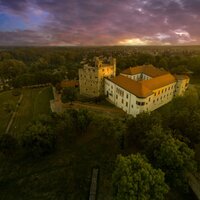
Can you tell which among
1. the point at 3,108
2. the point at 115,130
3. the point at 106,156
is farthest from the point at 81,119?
the point at 3,108

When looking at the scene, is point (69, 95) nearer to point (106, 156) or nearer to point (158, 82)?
point (158, 82)

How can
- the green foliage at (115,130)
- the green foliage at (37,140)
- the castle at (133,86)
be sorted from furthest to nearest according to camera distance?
the castle at (133,86) < the green foliage at (37,140) < the green foliage at (115,130)

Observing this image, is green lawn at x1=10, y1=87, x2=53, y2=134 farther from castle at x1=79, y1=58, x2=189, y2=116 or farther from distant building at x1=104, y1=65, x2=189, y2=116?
distant building at x1=104, y1=65, x2=189, y2=116

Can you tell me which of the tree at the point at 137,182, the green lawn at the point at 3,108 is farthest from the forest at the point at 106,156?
the green lawn at the point at 3,108

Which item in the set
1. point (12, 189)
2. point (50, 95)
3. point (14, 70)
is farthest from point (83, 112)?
point (14, 70)

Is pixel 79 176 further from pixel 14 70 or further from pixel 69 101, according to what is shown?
pixel 14 70

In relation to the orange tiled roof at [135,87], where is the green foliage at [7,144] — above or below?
below

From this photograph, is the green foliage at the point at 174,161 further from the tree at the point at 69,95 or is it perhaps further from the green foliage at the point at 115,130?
the tree at the point at 69,95
